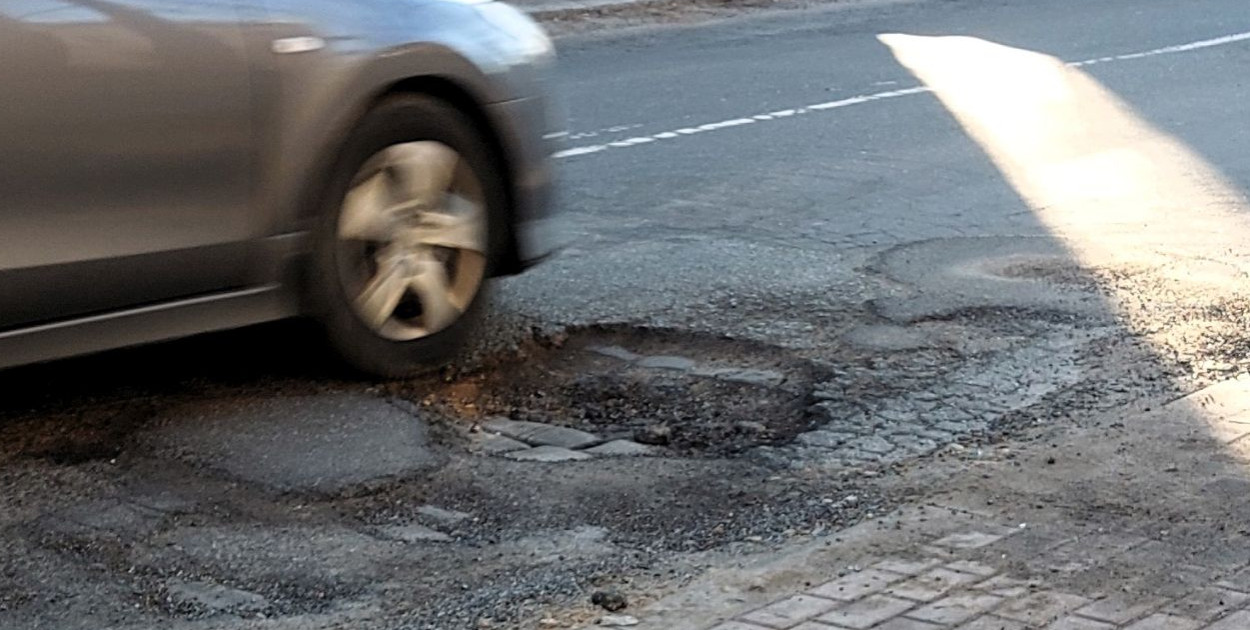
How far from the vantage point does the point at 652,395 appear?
5.71m

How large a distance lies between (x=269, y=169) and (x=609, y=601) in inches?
74.4

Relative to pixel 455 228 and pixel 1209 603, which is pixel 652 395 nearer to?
pixel 455 228

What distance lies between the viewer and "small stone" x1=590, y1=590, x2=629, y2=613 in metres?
4.04

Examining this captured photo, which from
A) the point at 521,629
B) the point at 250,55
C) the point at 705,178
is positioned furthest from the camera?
the point at 705,178

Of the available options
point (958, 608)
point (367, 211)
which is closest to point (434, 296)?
point (367, 211)

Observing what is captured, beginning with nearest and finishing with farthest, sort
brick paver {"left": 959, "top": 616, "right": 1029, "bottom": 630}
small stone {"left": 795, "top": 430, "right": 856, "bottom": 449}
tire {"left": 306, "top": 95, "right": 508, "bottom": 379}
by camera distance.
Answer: brick paver {"left": 959, "top": 616, "right": 1029, "bottom": 630} → small stone {"left": 795, "top": 430, "right": 856, "bottom": 449} → tire {"left": 306, "top": 95, "right": 508, "bottom": 379}

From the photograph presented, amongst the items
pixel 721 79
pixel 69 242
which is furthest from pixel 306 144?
pixel 721 79

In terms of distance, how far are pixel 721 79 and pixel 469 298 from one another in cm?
710

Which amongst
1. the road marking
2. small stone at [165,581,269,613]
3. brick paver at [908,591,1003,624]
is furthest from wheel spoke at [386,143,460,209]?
the road marking

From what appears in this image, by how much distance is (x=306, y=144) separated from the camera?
543cm

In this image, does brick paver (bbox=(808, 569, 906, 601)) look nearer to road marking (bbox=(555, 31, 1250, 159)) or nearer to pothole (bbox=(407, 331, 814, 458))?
pothole (bbox=(407, 331, 814, 458))

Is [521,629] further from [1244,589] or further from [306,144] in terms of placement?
[306,144]

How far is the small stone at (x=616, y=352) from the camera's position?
6.17 m

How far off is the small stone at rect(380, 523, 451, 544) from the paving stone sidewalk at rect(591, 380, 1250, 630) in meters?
0.67
